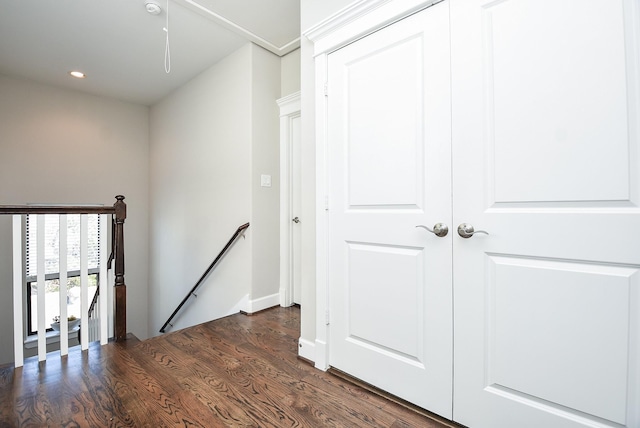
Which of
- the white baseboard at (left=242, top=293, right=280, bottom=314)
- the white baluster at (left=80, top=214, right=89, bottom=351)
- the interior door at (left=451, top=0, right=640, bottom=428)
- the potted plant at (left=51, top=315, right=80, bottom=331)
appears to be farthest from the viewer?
the potted plant at (left=51, top=315, right=80, bottom=331)

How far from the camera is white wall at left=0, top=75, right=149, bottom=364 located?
11.7ft

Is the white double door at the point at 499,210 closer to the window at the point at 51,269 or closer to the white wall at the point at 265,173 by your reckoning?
the white wall at the point at 265,173

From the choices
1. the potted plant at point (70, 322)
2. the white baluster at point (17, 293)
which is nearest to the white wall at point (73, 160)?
the potted plant at point (70, 322)

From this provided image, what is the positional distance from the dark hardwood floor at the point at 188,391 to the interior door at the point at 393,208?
0.69ft

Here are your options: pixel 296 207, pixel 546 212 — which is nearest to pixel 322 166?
pixel 546 212

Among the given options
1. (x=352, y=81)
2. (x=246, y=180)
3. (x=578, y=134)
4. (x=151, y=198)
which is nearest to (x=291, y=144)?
(x=246, y=180)

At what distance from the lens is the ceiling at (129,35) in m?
2.46

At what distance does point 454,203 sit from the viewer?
136 cm

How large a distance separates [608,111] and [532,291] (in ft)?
2.30

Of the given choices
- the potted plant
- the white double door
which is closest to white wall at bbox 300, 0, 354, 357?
the white double door

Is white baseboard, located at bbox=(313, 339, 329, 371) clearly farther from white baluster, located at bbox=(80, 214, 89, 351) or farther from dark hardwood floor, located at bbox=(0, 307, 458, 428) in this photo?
white baluster, located at bbox=(80, 214, 89, 351)

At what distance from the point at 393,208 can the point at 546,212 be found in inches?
25.6

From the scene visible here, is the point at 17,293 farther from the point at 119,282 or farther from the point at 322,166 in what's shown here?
the point at 322,166

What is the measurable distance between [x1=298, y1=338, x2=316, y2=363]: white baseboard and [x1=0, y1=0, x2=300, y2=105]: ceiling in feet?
8.76
